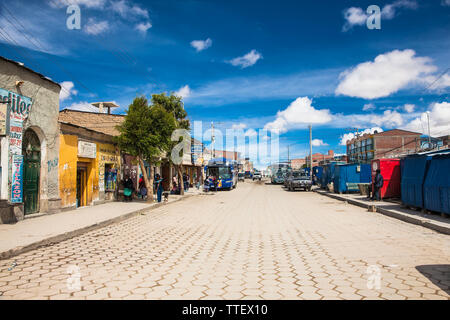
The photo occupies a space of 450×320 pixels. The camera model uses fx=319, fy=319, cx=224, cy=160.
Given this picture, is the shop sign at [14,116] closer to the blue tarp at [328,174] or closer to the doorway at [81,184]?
the doorway at [81,184]

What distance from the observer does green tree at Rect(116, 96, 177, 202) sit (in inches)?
703

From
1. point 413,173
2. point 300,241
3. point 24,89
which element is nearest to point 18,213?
point 24,89

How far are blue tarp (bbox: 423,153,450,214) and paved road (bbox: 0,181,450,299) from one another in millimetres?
2100

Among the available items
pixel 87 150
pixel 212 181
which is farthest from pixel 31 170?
pixel 212 181

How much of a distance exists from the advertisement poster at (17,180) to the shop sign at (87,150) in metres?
4.09

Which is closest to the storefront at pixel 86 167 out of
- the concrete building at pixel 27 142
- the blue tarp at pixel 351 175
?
the concrete building at pixel 27 142

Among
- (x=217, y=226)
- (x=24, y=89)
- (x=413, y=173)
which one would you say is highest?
(x=24, y=89)

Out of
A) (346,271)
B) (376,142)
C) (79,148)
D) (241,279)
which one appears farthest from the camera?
(376,142)

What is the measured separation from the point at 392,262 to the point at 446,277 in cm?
98

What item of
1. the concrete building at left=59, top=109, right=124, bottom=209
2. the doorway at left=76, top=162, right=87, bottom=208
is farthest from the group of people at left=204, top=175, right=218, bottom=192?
the doorway at left=76, top=162, right=87, bottom=208

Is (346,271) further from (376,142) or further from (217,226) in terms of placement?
(376,142)

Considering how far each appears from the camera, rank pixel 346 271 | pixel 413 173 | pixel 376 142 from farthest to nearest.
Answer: pixel 376 142
pixel 413 173
pixel 346 271

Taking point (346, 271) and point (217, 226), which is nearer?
point (346, 271)

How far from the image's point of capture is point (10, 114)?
10867 mm
